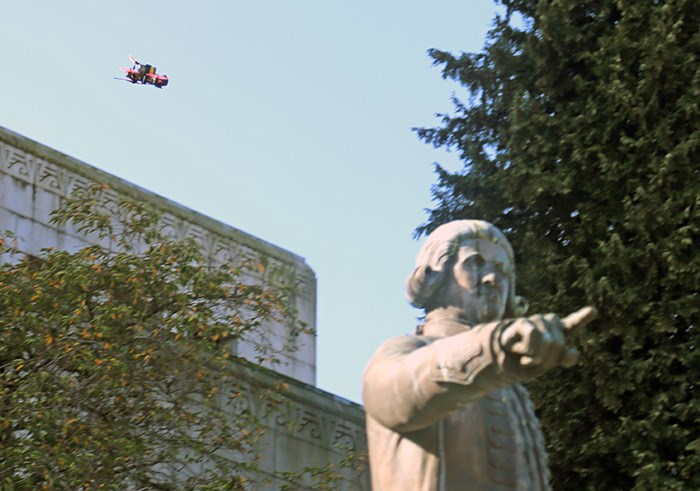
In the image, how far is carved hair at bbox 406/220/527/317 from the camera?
17.4ft

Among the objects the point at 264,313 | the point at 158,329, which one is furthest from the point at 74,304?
the point at 264,313

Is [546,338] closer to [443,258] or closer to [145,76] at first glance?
[443,258]

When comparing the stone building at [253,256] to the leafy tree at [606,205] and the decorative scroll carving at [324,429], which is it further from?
the leafy tree at [606,205]

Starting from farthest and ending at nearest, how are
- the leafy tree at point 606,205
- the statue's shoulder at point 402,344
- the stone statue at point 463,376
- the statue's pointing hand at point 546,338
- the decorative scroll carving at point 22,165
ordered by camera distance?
the decorative scroll carving at point 22,165 < the leafy tree at point 606,205 < the statue's shoulder at point 402,344 < the stone statue at point 463,376 < the statue's pointing hand at point 546,338

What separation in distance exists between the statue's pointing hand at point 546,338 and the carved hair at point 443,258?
95cm

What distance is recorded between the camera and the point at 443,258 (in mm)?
5312

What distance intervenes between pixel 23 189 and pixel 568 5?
23.2 ft

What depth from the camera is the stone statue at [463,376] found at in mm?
4438

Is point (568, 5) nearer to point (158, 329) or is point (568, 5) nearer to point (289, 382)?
point (289, 382)

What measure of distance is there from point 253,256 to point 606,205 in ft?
18.1

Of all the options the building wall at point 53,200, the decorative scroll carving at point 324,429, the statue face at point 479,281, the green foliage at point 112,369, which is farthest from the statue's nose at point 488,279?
the building wall at point 53,200

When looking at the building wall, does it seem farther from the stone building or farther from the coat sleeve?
the coat sleeve

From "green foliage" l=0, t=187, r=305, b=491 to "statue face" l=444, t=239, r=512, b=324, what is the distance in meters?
8.51

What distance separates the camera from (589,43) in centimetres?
2128
